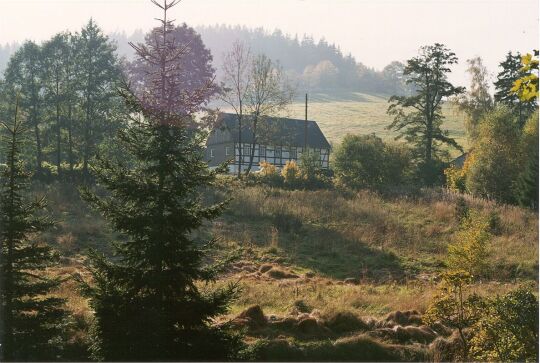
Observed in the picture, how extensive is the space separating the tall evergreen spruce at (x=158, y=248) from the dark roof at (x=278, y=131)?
32.1 meters

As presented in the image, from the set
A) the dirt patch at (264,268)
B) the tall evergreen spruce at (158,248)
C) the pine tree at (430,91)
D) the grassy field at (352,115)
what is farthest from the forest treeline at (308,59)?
the tall evergreen spruce at (158,248)

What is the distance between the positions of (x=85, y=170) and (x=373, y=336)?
27.7m

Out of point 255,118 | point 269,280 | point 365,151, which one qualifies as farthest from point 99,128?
point 269,280

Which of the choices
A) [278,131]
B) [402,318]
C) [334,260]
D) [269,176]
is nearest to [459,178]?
[269,176]

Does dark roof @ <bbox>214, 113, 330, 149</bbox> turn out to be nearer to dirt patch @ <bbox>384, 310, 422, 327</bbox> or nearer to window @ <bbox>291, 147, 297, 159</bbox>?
window @ <bbox>291, 147, 297, 159</bbox>

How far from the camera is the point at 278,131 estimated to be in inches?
2105

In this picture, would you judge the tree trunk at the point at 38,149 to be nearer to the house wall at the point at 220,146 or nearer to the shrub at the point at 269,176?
the shrub at the point at 269,176

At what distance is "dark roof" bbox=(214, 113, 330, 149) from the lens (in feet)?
162

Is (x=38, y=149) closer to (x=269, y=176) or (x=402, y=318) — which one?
(x=269, y=176)

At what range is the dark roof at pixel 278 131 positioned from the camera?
49.4 metres

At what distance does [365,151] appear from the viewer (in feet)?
134

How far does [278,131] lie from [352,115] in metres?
41.3

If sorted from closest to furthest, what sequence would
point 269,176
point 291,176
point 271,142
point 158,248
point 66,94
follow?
1. point 158,248
2. point 66,94
3. point 291,176
4. point 269,176
5. point 271,142

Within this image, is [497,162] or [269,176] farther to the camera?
[269,176]
